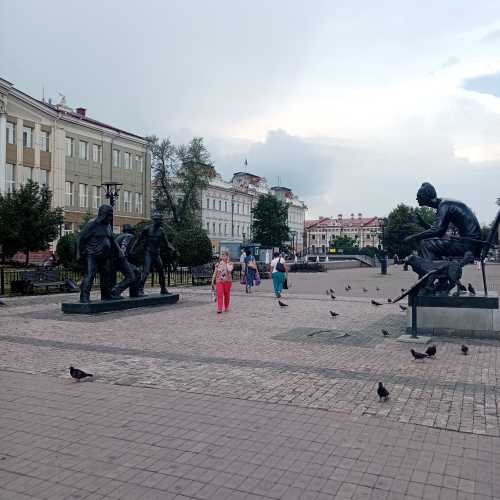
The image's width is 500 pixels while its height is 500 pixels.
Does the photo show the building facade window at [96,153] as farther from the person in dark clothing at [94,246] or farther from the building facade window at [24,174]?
the person in dark clothing at [94,246]

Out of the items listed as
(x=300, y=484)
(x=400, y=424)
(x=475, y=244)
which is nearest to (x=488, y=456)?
(x=400, y=424)

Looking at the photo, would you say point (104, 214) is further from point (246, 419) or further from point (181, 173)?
point (181, 173)

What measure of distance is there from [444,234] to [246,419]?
797 cm

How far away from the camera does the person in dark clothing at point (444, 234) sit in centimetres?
1159

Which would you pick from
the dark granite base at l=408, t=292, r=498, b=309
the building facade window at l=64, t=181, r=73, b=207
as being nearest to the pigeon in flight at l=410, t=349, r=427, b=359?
the dark granite base at l=408, t=292, r=498, b=309

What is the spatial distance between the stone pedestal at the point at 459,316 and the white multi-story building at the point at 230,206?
70134 millimetres

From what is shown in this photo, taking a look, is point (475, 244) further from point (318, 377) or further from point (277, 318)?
point (318, 377)

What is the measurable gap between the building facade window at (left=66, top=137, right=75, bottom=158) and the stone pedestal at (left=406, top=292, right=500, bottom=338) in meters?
45.3

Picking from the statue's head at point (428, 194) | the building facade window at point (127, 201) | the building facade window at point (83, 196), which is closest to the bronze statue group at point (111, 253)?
the statue's head at point (428, 194)

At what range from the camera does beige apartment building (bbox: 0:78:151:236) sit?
44.5 metres

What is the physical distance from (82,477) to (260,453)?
4.63 ft

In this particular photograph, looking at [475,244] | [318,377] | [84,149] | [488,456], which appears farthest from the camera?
[84,149]

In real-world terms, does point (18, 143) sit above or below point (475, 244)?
above

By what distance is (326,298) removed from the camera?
1978 cm
